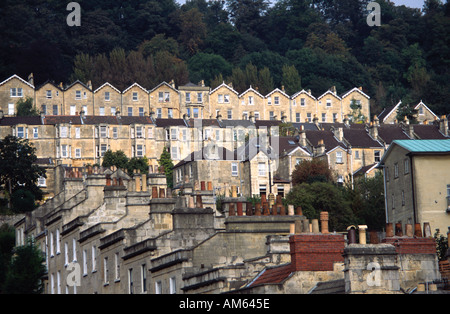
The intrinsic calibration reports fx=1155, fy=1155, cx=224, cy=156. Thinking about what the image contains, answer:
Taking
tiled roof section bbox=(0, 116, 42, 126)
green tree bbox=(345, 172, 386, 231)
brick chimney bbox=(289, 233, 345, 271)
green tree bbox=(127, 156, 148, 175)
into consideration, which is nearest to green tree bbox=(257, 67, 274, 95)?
tiled roof section bbox=(0, 116, 42, 126)

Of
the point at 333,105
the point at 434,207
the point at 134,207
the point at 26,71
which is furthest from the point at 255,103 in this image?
the point at 134,207

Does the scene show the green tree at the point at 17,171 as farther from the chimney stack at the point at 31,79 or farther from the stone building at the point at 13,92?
the chimney stack at the point at 31,79

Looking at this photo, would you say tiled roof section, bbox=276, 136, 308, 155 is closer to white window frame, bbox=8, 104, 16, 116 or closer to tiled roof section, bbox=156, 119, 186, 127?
tiled roof section, bbox=156, 119, 186, 127

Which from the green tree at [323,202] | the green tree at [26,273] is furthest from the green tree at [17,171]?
the green tree at [26,273]

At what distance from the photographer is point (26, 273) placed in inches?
1752

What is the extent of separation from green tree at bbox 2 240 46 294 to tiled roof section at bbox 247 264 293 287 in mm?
13647

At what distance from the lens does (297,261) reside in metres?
29.1

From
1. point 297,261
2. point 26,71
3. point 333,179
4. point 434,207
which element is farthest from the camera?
point 26,71

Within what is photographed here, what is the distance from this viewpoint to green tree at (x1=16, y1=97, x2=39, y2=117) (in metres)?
148

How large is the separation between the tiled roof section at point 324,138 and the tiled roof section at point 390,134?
573cm

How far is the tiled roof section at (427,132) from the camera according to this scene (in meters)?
130

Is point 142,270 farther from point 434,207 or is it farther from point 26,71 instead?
point 26,71

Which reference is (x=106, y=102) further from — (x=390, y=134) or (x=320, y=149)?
(x=320, y=149)

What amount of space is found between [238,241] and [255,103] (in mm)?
125340
